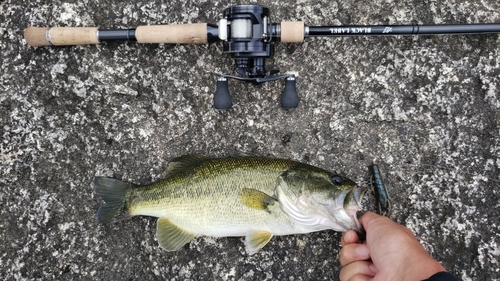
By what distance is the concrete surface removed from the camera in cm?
286

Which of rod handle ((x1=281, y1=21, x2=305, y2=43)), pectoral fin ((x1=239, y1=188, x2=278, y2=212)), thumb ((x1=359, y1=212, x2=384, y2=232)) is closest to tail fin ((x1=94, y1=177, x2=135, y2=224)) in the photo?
pectoral fin ((x1=239, y1=188, x2=278, y2=212))

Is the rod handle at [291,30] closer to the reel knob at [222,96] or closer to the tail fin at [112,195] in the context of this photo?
the reel knob at [222,96]

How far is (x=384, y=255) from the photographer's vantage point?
241 centimetres

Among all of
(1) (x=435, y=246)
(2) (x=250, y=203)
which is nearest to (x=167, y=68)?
(2) (x=250, y=203)

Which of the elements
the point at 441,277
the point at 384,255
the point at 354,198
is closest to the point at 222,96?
the point at 354,198

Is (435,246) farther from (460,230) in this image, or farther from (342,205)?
(342,205)

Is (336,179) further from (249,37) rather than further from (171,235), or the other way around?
(171,235)

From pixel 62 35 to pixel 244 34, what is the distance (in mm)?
1372

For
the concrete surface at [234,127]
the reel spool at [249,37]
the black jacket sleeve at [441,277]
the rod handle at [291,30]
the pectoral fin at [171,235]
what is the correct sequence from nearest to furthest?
the black jacket sleeve at [441,277] < the reel spool at [249,37] < the rod handle at [291,30] < the pectoral fin at [171,235] < the concrete surface at [234,127]

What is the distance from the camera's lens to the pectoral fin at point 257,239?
→ 8.68ft

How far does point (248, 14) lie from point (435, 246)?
2138 mm

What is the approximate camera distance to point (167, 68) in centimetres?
299

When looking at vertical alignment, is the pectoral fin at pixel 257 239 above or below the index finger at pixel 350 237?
below

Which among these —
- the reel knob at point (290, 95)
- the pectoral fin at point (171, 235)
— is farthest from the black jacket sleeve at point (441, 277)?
the pectoral fin at point (171, 235)
